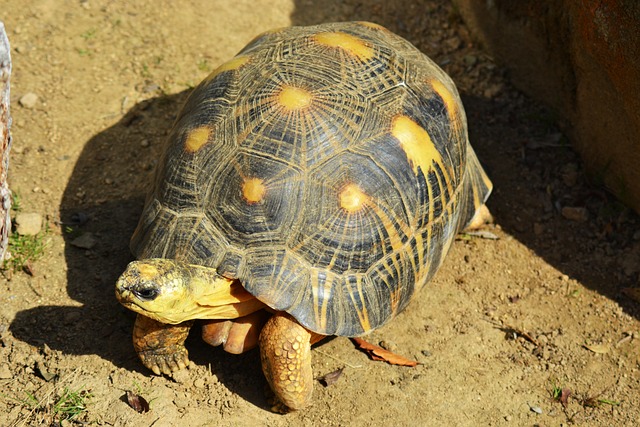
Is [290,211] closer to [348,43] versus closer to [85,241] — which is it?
[348,43]

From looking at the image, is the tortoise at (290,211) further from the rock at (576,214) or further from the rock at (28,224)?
the rock at (576,214)

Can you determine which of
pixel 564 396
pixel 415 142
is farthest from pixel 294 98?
pixel 564 396

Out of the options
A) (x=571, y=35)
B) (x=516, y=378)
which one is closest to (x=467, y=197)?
(x=516, y=378)

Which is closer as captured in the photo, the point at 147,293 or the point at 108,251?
the point at 147,293

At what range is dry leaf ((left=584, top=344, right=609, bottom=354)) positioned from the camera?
13.2 ft

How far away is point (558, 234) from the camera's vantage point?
4.66m

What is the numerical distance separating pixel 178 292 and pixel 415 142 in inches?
59.4

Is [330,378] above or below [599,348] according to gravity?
above

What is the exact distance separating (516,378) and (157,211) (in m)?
2.23

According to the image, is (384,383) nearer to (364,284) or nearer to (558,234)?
(364,284)

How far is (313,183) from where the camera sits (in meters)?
3.38

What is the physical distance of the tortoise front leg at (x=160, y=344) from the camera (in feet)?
11.4

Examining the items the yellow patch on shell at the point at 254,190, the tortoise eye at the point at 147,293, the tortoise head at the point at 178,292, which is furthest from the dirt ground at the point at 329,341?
the yellow patch on shell at the point at 254,190

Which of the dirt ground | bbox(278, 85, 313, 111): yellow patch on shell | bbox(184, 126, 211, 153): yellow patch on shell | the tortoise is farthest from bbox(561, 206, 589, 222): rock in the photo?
bbox(184, 126, 211, 153): yellow patch on shell
